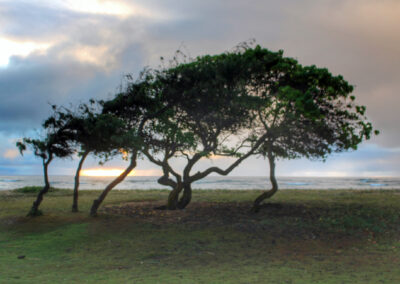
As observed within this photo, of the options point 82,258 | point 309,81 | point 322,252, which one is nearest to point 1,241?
point 82,258

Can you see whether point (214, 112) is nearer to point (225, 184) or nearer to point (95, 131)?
point (95, 131)

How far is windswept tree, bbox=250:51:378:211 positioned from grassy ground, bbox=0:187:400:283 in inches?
126

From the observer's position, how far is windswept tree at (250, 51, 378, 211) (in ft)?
53.7

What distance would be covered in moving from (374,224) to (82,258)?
A: 475 inches

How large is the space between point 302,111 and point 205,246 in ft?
22.0

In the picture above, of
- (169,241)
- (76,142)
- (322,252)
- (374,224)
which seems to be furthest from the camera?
(76,142)

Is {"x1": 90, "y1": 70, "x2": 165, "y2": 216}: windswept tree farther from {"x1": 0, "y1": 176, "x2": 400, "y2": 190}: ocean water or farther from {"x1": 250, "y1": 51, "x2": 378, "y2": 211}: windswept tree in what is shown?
{"x1": 0, "y1": 176, "x2": 400, "y2": 190}: ocean water

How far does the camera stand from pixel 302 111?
15.1 metres

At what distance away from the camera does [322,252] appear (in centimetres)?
1220

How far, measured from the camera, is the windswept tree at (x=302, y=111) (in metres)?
16.4

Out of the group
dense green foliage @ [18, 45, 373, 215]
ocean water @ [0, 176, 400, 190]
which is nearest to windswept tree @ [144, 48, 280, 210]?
dense green foliage @ [18, 45, 373, 215]

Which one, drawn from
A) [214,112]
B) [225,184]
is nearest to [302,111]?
[214,112]

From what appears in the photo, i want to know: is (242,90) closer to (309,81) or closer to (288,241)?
(309,81)

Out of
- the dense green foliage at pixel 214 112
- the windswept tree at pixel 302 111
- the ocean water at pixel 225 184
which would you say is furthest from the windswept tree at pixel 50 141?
the ocean water at pixel 225 184
